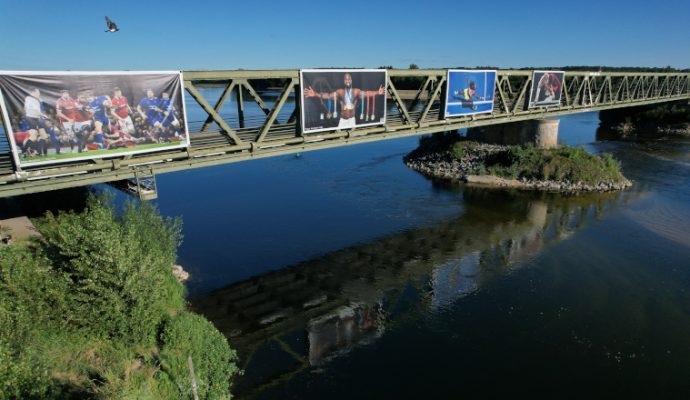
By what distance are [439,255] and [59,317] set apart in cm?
1990

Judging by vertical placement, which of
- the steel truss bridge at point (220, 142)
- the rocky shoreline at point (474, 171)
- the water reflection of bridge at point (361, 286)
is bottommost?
the water reflection of bridge at point (361, 286)

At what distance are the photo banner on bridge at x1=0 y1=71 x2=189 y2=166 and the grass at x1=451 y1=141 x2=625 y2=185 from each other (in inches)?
1284

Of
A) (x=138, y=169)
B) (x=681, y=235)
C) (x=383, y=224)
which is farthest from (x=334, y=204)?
(x=681, y=235)

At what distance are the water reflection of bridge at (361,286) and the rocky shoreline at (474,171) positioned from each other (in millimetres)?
6276

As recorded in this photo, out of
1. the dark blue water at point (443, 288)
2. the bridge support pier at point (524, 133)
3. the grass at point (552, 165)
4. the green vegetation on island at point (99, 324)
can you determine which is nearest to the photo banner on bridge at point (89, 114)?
the green vegetation on island at point (99, 324)

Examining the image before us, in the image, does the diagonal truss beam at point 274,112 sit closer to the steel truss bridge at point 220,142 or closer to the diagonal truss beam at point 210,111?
the steel truss bridge at point 220,142

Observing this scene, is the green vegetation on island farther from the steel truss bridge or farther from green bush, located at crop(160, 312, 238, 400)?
the steel truss bridge

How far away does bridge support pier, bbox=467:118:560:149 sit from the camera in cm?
4356

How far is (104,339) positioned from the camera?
523 inches

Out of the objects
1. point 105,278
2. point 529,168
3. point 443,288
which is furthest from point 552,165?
point 105,278

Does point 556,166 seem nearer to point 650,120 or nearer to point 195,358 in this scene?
point 195,358

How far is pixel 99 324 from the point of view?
13.3m

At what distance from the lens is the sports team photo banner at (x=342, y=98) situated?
74.6 feet

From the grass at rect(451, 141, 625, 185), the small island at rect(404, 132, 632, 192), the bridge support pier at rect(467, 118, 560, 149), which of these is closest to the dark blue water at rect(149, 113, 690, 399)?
the small island at rect(404, 132, 632, 192)
